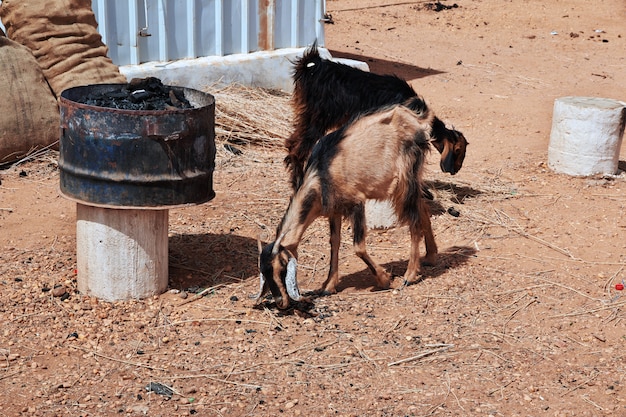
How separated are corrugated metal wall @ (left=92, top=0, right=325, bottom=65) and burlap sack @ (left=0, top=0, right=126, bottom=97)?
82cm

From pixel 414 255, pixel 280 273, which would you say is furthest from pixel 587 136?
pixel 280 273

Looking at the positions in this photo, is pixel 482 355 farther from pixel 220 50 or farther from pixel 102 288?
pixel 220 50

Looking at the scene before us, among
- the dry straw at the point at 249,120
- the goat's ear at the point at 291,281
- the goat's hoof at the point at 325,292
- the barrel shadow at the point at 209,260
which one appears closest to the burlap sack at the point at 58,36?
the dry straw at the point at 249,120

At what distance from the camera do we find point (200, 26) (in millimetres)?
10820

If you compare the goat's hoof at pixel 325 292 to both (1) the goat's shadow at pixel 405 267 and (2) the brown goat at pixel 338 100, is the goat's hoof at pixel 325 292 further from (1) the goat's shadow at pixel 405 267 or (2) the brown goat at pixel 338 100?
(2) the brown goat at pixel 338 100

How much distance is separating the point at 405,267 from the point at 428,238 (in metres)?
0.30

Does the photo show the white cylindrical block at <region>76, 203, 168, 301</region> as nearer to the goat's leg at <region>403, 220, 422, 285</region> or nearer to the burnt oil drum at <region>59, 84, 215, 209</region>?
the burnt oil drum at <region>59, 84, 215, 209</region>

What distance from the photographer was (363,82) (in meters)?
7.80

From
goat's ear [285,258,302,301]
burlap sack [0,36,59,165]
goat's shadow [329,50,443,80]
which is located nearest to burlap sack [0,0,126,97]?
burlap sack [0,36,59,165]

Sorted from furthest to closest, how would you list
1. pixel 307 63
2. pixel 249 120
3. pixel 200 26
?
pixel 200 26 → pixel 249 120 → pixel 307 63

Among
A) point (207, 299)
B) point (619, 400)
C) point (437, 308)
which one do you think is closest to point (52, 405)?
point (207, 299)

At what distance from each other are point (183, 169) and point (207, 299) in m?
1.02

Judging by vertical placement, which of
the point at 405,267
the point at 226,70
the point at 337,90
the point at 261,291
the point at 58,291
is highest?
the point at 337,90

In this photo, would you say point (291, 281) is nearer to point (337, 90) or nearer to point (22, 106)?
point (337, 90)
